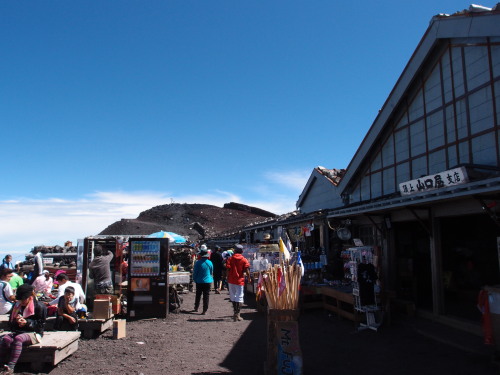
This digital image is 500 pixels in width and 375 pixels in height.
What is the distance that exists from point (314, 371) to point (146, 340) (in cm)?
363

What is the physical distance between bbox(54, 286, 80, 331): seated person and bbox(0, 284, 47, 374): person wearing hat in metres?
1.20

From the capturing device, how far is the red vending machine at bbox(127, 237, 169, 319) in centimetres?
988

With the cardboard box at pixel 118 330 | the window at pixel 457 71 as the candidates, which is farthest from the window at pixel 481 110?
the cardboard box at pixel 118 330

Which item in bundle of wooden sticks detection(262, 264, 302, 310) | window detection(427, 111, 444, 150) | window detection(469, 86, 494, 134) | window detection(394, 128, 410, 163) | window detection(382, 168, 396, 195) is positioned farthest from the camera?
window detection(382, 168, 396, 195)

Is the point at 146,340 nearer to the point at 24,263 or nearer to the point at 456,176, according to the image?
the point at 456,176

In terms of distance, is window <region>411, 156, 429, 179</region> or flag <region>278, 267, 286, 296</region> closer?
flag <region>278, 267, 286, 296</region>

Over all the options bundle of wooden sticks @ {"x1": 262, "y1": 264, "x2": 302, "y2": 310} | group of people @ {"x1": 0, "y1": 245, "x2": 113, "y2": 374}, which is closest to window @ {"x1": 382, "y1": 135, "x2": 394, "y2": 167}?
bundle of wooden sticks @ {"x1": 262, "y1": 264, "x2": 302, "y2": 310}

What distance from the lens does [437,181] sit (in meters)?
7.39

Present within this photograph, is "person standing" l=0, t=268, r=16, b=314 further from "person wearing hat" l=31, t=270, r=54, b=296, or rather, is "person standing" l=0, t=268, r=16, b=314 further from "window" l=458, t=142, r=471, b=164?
"window" l=458, t=142, r=471, b=164

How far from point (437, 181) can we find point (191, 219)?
141ft

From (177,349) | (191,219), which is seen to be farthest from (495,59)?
(191,219)

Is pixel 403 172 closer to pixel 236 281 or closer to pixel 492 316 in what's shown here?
pixel 492 316

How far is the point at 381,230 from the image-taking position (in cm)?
1080

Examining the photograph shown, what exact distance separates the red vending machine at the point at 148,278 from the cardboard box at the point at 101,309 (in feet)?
5.04
